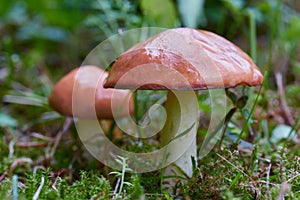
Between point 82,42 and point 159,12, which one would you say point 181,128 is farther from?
point 82,42

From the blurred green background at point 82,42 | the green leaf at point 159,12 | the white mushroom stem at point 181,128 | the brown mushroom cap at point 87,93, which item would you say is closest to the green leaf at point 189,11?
the blurred green background at point 82,42

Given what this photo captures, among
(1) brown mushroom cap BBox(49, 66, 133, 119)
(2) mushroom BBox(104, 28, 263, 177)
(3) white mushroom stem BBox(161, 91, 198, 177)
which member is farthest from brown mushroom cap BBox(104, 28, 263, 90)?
(1) brown mushroom cap BBox(49, 66, 133, 119)

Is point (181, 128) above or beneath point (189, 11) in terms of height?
beneath

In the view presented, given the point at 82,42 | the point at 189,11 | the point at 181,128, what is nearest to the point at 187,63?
the point at 181,128

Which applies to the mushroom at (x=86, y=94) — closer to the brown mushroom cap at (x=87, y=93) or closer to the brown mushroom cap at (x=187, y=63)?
the brown mushroom cap at (x=87, y=93)

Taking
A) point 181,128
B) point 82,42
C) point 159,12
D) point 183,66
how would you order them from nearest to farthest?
point 183,66, point 181,128, point 159,12, point 82,42

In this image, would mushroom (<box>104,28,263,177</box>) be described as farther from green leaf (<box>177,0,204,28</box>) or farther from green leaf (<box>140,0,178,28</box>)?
green leaf (<box>177,0,204,28</box>)
